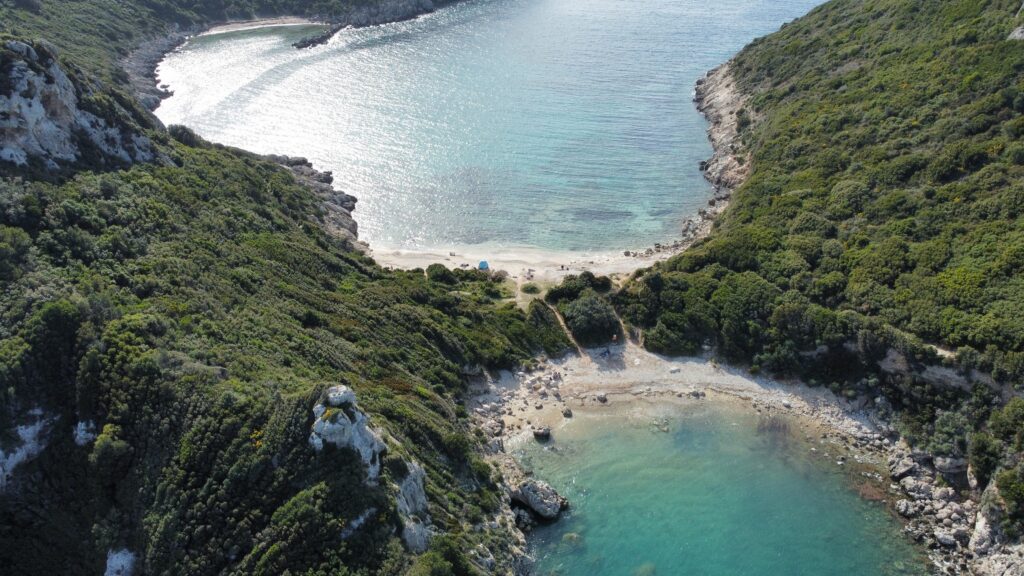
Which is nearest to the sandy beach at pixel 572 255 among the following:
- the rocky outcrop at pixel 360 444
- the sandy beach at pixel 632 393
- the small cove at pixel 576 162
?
the small cove at pixel 576 162

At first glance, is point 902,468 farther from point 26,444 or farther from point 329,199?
point 329,199

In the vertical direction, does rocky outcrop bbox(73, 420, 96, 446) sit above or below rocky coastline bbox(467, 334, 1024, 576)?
above

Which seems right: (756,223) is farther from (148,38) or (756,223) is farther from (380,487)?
(148,38)

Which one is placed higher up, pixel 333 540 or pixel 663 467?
pixel 333 540

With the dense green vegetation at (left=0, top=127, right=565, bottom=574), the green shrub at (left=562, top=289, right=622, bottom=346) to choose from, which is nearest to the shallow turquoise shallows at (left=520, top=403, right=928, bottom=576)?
the dense green vegetation at (left=0, top=127, right=565, bottom=574)

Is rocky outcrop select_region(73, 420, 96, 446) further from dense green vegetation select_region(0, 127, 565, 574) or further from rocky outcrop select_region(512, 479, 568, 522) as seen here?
rocky outcrop select_region(512, 479, 568, 522)

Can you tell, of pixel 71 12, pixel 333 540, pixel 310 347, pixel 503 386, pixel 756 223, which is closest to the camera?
pixel 333 540

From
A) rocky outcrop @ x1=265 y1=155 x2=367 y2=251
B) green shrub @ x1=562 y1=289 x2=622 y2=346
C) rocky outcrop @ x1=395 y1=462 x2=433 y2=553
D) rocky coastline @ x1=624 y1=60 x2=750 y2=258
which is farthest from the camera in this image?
rocky coastline @ x1=624 y1=60 x2=750 y2=258

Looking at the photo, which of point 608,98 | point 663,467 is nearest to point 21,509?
point 663,467
